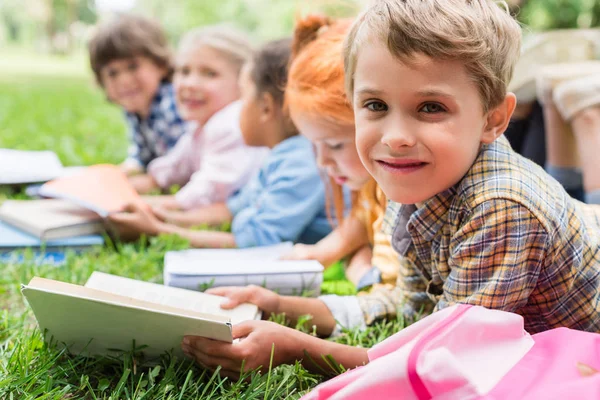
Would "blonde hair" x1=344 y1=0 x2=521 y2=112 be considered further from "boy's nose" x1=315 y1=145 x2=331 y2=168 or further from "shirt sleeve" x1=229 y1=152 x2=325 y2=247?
"shirt sleeve" x1=229 y1=152 x2=325 y2=247

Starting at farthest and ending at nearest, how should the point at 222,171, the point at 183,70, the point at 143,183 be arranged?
the point at 143,183, the point at 183,70, the point at 222,171

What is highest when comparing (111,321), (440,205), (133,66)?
(440,205)

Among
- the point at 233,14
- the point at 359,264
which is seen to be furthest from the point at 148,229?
the point at 233,14

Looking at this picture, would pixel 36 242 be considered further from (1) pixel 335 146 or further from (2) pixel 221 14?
(2) pixel 221 14

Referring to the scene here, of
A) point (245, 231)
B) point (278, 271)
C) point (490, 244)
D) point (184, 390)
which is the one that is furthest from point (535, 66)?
point (184, 390)

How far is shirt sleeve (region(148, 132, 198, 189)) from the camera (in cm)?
346

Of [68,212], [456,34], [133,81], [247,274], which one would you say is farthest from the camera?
[133,81]

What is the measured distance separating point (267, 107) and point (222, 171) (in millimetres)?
537

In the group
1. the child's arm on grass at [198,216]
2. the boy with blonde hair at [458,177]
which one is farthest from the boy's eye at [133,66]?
the boy with blonde hair at [458,177]

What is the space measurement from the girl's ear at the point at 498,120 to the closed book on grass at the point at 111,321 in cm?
67

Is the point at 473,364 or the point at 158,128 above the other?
the point at 473,364

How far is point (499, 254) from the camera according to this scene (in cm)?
137

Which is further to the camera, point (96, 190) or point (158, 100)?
point (158, 100)

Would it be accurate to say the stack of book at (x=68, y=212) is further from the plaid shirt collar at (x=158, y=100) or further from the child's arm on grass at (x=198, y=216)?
the plaid shirt collar at (x=158, y=100)
